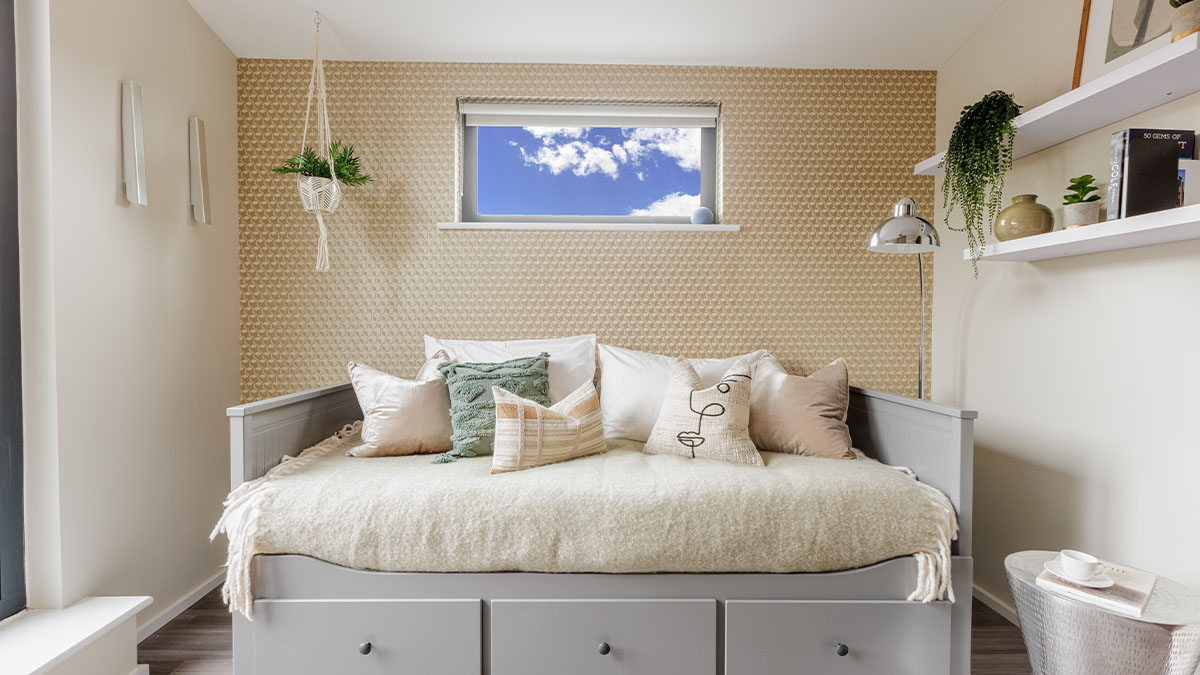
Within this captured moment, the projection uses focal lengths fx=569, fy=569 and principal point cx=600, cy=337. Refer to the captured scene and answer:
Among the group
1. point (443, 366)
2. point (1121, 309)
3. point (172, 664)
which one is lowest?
point (172, 664)

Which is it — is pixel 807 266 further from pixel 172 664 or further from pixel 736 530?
pixel 172 664

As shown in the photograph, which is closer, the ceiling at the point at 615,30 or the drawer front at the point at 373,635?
the drawer front at the point at 373,635

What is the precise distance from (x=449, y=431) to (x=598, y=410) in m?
0.54

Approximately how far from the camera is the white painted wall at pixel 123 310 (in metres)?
1.62

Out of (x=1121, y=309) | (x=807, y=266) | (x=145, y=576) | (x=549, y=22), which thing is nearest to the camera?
(x=1121, y=309)

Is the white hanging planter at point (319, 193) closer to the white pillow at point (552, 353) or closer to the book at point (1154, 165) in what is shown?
the white pillow at point (552, 353)

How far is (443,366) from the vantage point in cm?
214

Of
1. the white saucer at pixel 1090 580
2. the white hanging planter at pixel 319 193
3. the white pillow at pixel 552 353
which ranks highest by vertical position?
the white hanging planter at pixel 319 193

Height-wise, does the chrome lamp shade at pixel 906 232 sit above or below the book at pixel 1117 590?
above

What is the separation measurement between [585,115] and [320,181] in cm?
118

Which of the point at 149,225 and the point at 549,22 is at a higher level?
the point at 549,22

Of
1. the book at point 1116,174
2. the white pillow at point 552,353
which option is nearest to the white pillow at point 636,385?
the white pillow at point 552,353

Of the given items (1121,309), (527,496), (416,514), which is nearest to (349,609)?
(416,514)

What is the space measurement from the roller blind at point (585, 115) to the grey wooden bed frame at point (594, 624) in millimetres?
1956
